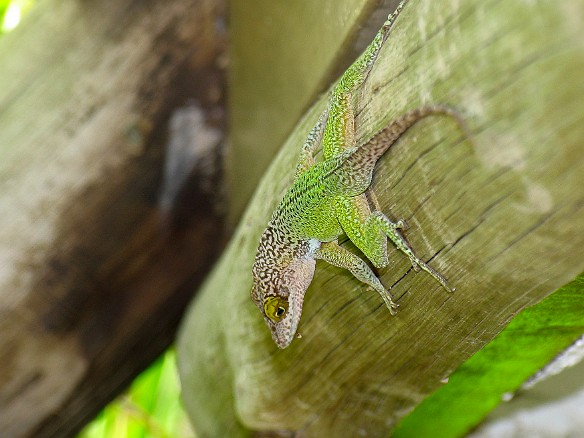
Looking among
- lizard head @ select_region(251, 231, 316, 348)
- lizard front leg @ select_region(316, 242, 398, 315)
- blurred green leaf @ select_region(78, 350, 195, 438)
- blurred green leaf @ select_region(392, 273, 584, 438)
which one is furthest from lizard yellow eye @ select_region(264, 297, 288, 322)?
Result: blurred green leaf @ select_region(78, 350, 195, 438)

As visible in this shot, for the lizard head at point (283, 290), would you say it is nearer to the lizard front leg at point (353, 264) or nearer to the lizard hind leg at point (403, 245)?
the lizard front leg at point (353, 264)

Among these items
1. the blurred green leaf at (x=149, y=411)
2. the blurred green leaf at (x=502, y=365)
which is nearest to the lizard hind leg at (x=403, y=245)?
the blurred green leaf at (x=502, y=365)

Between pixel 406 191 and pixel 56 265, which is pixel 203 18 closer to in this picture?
pixel 56 265

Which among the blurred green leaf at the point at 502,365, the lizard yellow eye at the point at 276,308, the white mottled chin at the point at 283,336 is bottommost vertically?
the blurred green leaf at the point at 502,365

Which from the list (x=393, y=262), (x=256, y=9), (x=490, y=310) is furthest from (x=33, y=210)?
(x=490, y=310)

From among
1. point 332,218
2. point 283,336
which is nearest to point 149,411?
point 283,336

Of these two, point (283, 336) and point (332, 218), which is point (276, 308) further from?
point (332, 218)

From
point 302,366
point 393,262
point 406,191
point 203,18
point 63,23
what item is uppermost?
point 63,23
